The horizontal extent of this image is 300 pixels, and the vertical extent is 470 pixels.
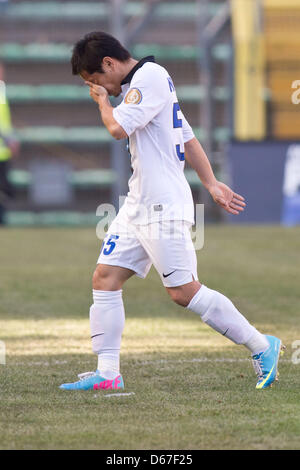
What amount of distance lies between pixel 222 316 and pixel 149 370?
721mm

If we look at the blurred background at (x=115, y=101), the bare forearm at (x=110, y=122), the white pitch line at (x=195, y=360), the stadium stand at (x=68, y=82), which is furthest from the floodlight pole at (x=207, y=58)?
the bare forearm at (x=110, y=122)

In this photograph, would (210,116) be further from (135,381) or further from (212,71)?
(135,381)

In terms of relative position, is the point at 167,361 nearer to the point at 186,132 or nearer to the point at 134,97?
the point at 186,132

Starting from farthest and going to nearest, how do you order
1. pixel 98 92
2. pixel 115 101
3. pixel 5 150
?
pixel 5 150
pixel 115 101
pixel 98 92

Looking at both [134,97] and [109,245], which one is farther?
[109,245]

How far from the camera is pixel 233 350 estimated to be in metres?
5.88

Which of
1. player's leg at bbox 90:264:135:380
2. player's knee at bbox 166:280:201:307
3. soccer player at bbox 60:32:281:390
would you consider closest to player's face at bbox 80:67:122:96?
soccer player at bbox 60:32:281:390

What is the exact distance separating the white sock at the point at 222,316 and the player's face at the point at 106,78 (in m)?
1.00

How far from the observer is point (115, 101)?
17.6 meters

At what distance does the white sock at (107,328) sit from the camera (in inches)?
187

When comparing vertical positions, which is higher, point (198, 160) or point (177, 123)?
point (177, 123)

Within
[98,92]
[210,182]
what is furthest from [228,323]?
[98,92]

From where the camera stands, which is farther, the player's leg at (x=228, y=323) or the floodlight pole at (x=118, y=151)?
the floodlight pole at (x=118, y=151)

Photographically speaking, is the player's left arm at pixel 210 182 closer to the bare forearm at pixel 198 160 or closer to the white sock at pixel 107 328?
the bare forearm at pixel 198 160
